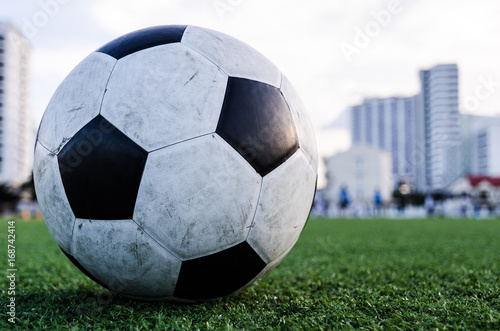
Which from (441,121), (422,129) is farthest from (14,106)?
(441,121)

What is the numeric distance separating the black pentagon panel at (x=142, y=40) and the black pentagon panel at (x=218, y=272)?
1138 mm

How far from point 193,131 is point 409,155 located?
4672 inches

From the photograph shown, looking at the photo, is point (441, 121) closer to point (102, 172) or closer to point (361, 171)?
point (361, 171)

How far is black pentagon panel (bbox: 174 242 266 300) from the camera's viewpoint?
2000 mm

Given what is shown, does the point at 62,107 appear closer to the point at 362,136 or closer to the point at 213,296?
the point at 213,296

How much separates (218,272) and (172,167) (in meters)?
0.59

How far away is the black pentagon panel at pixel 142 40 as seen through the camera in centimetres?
216

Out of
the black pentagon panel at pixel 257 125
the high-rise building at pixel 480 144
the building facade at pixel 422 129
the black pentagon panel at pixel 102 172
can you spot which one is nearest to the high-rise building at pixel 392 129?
the building facade at pixel 422 129

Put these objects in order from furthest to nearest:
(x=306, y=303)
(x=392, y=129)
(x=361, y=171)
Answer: (x=392, y=129), (x=361, y=171), (x=306, y=303)

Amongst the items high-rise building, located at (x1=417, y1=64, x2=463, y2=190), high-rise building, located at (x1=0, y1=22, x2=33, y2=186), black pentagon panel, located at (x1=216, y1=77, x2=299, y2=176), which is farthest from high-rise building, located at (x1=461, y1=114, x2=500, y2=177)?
black pentagon panel, located at (x1=216, y1=77, x2=299, y2=176)

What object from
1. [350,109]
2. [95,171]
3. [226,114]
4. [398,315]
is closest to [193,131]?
[226,114]

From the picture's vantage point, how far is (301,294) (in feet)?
8.90

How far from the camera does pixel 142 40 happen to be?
2.20m

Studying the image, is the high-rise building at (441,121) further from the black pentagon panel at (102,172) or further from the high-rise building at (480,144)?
the black pentagon panel at (102,172)
